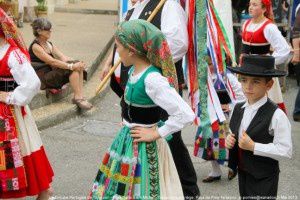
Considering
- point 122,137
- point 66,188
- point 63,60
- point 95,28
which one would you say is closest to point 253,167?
point 122,137

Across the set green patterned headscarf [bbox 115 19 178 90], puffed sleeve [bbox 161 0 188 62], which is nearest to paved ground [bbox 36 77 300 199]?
puffed sleeve [bbox 161 0 188 62]

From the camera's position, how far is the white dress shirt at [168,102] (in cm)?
393

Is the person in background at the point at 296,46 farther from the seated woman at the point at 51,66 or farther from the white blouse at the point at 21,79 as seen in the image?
the white blouse at the point at 21,79

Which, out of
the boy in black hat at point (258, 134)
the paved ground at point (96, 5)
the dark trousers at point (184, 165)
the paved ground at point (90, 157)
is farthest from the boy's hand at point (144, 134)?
the paved ground at point (96, 5)

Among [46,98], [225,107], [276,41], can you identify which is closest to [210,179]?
[225,107]

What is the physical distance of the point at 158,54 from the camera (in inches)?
159

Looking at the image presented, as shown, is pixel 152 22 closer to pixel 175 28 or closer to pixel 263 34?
pixel 175 28

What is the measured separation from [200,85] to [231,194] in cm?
107

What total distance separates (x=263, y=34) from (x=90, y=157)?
2303 mm

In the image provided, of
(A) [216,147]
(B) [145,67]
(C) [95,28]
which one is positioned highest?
(B) [145,67]

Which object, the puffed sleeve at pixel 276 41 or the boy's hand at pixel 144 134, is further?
the puffed sleeve at pixel 276 41

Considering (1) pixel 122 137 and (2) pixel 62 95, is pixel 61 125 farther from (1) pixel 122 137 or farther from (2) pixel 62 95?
(1) pixel 122 137

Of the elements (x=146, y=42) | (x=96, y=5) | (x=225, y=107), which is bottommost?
(x=96, y=5)

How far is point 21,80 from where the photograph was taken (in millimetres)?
4750
